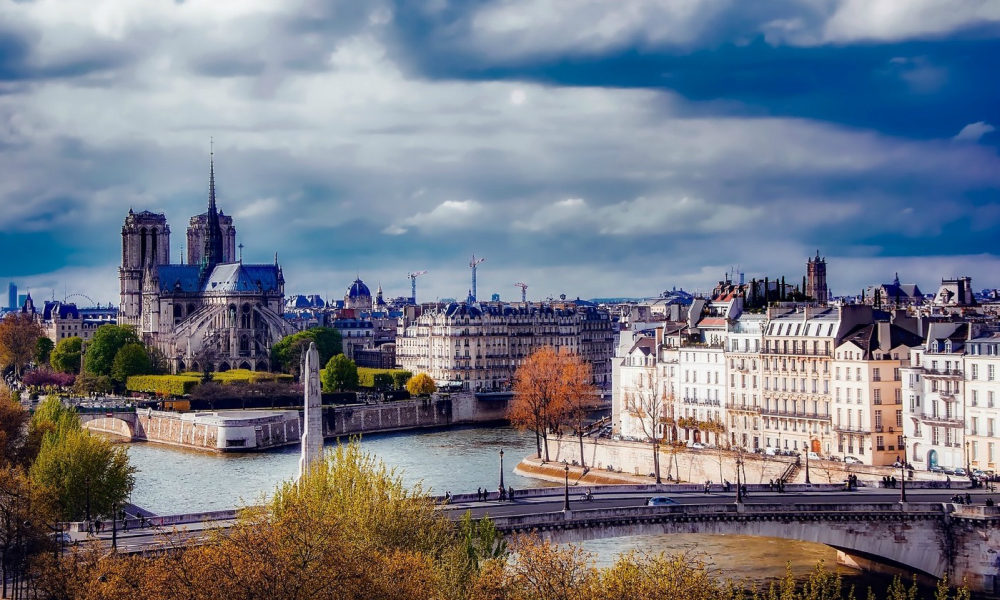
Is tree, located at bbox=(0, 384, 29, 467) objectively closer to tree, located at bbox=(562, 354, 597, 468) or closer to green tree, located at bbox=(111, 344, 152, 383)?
tree, located at bbox=(562, 354, 597, 468)

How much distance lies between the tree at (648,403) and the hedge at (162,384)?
58.6 m

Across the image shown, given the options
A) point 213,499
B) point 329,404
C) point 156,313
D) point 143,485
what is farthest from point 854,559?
point 156,313

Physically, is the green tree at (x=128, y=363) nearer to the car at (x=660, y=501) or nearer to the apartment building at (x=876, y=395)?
the apartment building at (x=876, y=395)

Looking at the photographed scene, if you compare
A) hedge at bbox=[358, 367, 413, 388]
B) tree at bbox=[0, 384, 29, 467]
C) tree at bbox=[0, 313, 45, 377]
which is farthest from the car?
tree at bbox=[0, 313, 45, 377]

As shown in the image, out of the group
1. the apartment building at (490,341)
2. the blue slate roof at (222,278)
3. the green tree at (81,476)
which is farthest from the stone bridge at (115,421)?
the blue slate roof at (222,278)

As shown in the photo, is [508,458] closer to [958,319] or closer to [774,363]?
[774,363]

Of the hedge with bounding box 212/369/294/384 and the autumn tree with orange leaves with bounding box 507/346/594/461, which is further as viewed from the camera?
the hedge with bounding box 212/369/294/384

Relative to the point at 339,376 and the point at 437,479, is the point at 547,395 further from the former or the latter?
the point at 339,376

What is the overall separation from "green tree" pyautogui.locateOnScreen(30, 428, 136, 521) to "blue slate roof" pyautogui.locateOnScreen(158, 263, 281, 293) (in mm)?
122862

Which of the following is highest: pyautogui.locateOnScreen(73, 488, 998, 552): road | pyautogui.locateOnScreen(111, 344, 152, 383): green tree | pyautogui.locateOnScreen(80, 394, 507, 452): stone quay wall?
pyautogui.locateOnScreen(111, 344, 152, 383): green tree

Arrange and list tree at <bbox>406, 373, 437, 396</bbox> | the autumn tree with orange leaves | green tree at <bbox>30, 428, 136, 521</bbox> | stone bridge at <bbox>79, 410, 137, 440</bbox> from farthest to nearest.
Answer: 1. tree at <bbox>406, 373, 437, 396</bbox>
2. stone bridge at <bbox>79, 410, 137, 440</bbox>
3. the autumn tree with orange leaves
4. green tree at <bbox>30, 428, 136, 521</bbox>

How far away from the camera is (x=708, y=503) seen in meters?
56.1

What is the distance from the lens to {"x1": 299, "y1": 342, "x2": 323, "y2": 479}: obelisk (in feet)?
171

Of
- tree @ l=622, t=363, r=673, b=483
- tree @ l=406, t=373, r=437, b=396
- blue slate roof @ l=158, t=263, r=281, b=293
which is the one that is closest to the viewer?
tree @ l=622, t=363, r=673, b=483
